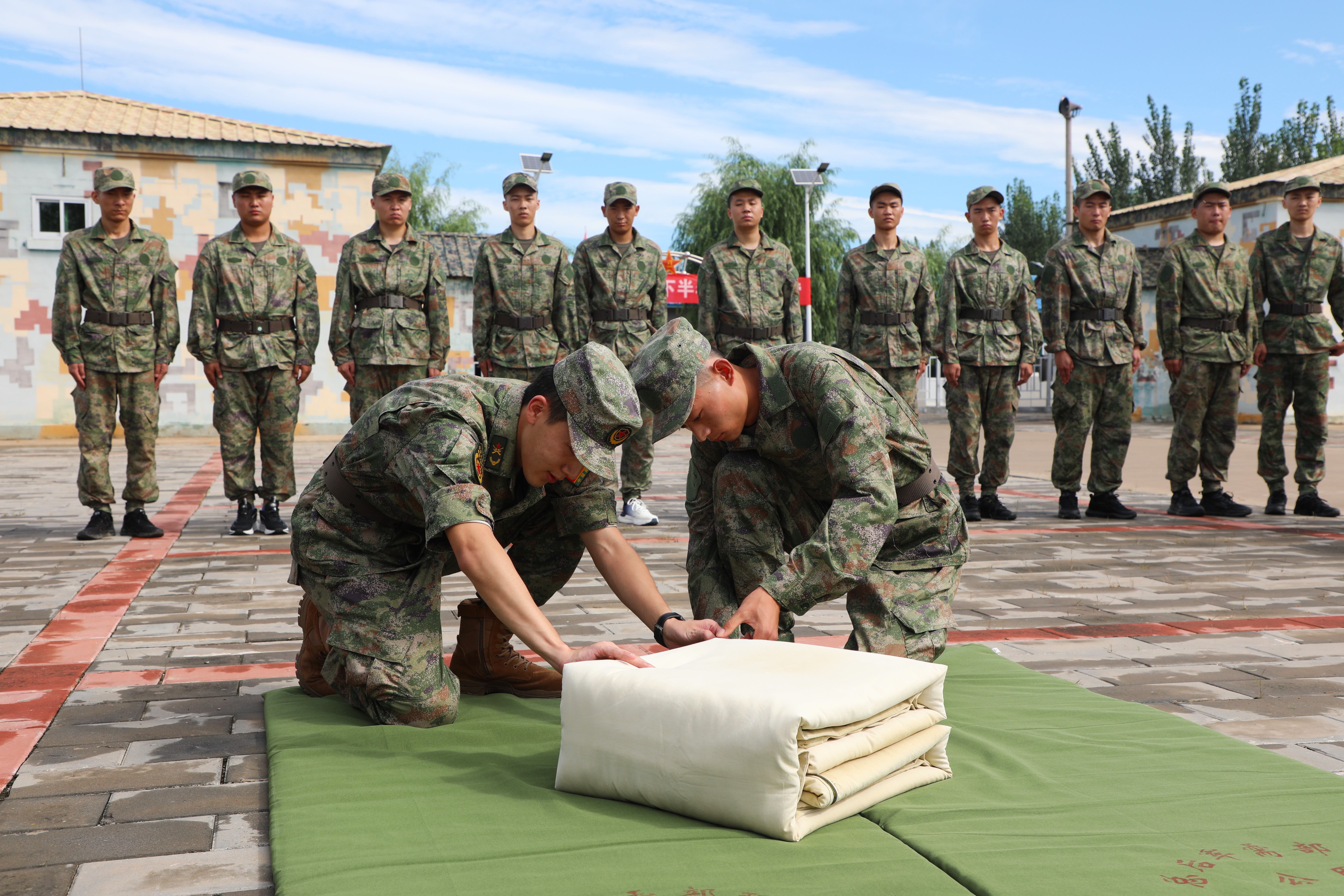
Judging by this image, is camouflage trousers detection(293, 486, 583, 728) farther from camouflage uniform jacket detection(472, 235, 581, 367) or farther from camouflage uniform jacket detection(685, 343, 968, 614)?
camouflage uniform jacket detection(472, 235, 581, 367)

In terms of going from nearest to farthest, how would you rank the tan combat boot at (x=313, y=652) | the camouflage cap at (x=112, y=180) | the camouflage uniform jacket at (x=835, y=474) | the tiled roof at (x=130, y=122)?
1. the camouflage uniform jacket at (x=835, y=474)
2. the tan combat boot at (x=313, y=652)
3. the camouflage cap at (x=112, y=180)
4. the tiled roof at (x=130, y=122)

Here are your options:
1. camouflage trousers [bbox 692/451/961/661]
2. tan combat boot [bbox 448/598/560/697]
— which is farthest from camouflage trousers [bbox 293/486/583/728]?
camouflage trousers [bbox 692/451/961/661]

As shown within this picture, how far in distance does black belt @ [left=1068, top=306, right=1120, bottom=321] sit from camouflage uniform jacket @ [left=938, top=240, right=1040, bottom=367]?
12.4 inches

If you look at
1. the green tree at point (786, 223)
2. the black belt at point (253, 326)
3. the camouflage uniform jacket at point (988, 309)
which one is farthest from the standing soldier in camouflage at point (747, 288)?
the green tree at point (786, 223)

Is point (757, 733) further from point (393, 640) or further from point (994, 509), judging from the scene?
point (994, 509)

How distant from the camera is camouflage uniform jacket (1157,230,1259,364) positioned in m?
8.23

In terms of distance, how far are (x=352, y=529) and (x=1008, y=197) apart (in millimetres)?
51844

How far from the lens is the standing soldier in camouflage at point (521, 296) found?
8.05 metres

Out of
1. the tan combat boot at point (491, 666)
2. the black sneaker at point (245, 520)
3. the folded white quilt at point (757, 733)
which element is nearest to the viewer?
the folded white quilt at point (757, 733)

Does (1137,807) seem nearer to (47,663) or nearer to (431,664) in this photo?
(431,664)

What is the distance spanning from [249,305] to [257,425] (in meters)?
0.78

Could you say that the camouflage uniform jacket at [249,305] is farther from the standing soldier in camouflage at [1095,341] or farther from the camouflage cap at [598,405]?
the standing soldier in camouflage at [1095,341]

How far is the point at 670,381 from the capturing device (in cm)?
312

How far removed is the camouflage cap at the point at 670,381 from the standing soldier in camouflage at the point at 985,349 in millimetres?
5239
